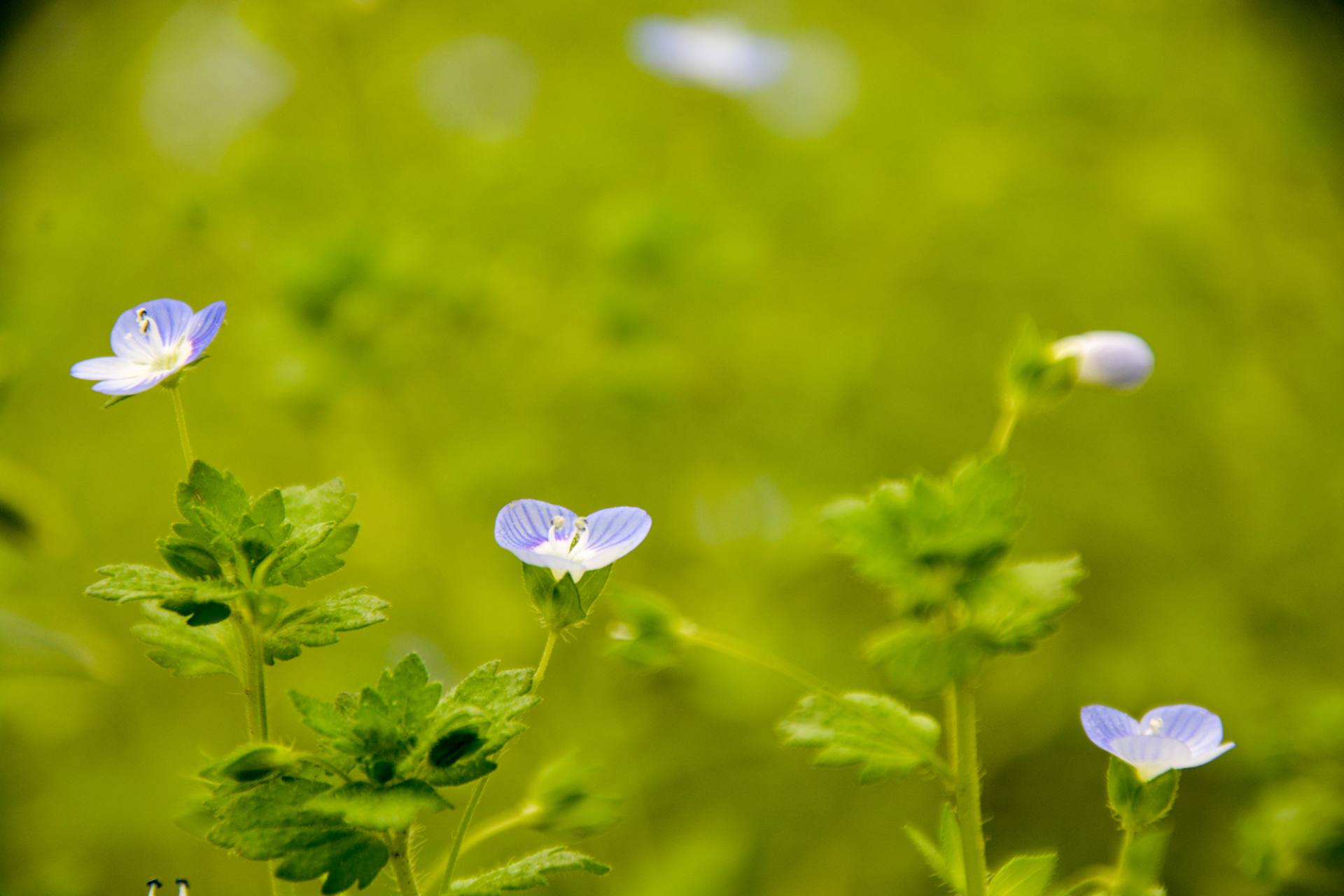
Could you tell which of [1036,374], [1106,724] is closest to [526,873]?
[1106,724]

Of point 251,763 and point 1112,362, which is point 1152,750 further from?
point 251,763

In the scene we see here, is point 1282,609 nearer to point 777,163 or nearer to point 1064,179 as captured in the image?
point 1064,179

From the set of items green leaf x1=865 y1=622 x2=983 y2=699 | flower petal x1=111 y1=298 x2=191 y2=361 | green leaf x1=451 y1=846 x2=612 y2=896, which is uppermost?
flower petal x1=111 y1=298 x2=191 y2=361

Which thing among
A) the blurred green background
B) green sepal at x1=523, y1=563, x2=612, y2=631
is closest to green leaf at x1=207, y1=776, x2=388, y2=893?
green sepal at x1=523, y1=563, x2=612, y2=631

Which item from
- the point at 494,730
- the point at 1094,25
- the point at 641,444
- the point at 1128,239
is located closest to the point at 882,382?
the point at 641,444

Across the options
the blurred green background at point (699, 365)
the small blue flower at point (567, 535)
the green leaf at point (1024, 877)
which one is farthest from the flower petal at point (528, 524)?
the blurred green background at point (699, 365)

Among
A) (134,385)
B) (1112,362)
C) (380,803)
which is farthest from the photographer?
(1112,362)

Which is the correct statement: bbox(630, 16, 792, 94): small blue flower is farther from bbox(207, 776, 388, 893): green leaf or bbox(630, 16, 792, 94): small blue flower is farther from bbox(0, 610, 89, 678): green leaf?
bbox(207, 776, 388, 893): green leaf
